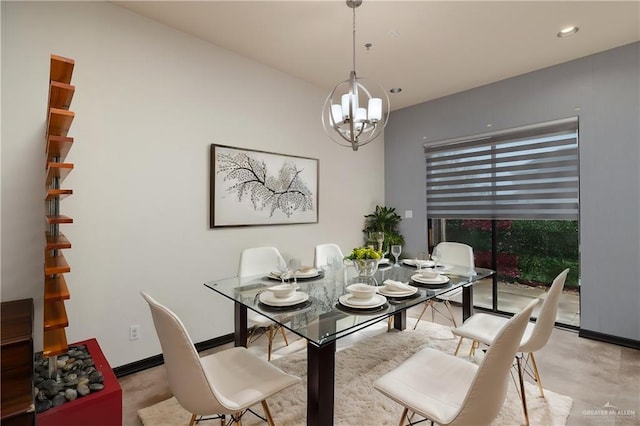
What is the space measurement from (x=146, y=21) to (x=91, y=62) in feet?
1.90

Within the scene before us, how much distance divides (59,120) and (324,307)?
1515 mm

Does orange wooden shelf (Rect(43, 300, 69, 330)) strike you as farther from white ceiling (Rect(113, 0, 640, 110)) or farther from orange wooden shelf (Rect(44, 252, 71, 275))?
white ceiling (Rect(113, 0, 640, 110))

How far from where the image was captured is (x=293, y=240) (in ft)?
11.4

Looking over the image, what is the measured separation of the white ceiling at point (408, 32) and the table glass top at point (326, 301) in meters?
2.04

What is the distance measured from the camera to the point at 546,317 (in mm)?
1680

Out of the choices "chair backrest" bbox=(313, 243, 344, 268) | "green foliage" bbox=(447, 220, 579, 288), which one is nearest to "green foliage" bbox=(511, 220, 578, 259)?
"green foliage" bbox=(447, 220, 579, 288)

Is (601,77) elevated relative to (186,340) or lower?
elevated

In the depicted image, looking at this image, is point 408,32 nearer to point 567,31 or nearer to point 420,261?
point 567,31

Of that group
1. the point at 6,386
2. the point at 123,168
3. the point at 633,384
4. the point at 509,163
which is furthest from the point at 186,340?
the point at 509,163

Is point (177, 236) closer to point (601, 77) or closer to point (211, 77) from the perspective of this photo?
point (211, 77)

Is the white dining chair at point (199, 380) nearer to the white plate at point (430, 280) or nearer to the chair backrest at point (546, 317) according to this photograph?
the white plate at point (430, 280)

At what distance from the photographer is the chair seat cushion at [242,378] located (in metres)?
1.30

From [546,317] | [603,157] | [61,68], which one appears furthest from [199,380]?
[603,157]

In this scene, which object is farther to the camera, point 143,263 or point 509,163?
point 509,163
